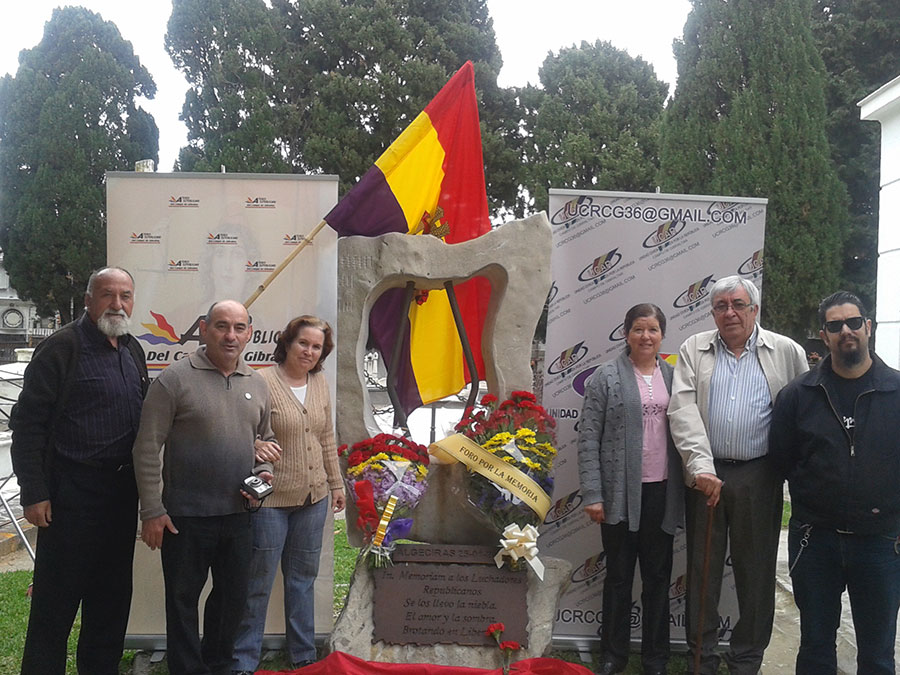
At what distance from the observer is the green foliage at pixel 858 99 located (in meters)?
15.8

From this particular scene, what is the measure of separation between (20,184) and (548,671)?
1978 cm

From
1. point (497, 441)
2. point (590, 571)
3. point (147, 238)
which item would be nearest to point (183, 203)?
point (147, 238)

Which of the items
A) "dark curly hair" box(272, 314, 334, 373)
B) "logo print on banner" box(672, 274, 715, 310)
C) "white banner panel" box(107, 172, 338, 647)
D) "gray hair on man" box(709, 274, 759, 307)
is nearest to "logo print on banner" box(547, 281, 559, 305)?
"logo print on banner" box(672, 274, 715, 310)

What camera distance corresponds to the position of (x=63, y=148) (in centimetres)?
1845

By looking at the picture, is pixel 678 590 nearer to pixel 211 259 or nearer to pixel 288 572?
pixel 288 572

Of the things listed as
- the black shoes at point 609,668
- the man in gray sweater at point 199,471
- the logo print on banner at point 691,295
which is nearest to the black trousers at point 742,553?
the black shoes at point 609,668

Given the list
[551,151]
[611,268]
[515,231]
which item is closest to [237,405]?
[515,231]

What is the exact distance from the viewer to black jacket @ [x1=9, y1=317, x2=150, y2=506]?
280cm

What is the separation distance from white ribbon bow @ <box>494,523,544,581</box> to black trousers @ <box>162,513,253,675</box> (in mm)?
1115

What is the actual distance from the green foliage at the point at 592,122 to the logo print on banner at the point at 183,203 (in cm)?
1462

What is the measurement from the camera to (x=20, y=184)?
18.8 meters

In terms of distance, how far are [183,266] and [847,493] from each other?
325cm

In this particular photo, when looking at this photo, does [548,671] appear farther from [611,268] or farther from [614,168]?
[614,168]

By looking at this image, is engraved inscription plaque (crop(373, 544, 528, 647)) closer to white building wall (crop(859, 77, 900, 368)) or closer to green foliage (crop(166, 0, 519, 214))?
white building wall (crop(859, 77, 900, 368))
